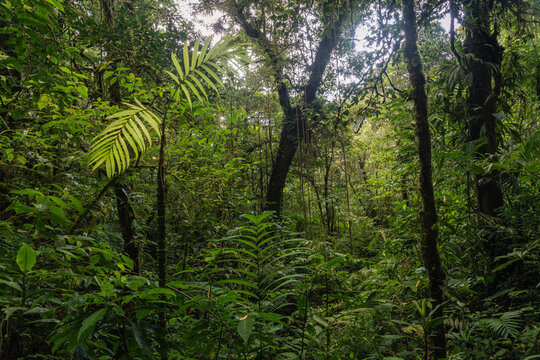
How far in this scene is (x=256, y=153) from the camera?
6977mm

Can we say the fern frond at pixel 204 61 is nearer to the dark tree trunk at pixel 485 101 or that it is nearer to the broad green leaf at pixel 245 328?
the broad green leaf at pixel 245 328

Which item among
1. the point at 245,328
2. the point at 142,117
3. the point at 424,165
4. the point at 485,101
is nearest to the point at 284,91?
the point at 485,101

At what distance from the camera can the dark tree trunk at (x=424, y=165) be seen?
1980 millimetres

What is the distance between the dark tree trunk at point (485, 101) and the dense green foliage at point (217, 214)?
0.07 ft

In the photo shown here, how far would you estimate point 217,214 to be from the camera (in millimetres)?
4426

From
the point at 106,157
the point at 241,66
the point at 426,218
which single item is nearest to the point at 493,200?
the point at 426,218

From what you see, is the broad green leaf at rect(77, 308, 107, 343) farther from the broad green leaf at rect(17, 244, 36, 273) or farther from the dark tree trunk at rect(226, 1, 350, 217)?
the dark tree trunk at rect(226, 1, 350, 217)

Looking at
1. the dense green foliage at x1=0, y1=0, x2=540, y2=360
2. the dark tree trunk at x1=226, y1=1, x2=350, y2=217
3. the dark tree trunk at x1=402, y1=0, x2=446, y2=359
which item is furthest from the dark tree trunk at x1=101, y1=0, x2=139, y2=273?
the dark tree trunk at x1=226, y1=1, x2=350, y2=217

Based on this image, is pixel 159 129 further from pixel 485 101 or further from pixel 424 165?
pixel 485 101

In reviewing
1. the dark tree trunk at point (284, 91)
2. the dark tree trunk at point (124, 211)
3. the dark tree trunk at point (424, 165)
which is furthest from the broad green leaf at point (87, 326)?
the dark tree trunk at point (284, 91)

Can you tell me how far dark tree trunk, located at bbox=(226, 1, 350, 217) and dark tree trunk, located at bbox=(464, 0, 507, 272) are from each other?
2.59m

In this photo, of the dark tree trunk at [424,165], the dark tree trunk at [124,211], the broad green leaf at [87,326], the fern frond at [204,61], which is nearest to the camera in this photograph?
the broad green leaf at [87,326]

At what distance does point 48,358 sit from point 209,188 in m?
2.28

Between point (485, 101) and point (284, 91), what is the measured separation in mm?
3697
